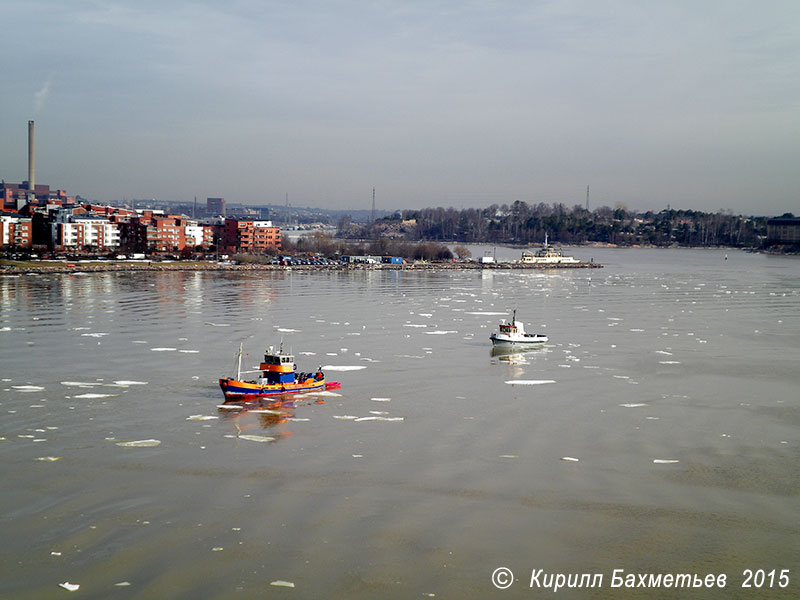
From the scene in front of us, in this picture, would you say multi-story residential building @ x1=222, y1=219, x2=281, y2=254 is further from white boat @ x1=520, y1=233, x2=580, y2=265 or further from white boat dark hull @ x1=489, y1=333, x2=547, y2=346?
white boat dark hull @ x1=489, y1=333, x2=547, y2=346

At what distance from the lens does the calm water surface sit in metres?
7.64

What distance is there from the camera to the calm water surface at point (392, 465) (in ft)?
25.1

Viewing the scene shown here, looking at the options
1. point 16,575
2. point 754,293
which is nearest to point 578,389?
point 16,575

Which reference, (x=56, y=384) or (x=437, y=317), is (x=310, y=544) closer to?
(x=56, y=384)

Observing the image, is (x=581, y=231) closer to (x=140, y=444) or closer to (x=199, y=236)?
(x=199, y=236)

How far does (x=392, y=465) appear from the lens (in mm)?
10523

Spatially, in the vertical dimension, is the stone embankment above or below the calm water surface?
above

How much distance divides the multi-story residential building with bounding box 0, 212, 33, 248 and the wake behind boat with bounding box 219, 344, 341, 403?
47.3 meters

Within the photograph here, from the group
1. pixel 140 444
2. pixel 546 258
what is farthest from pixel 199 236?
pixel 140 444

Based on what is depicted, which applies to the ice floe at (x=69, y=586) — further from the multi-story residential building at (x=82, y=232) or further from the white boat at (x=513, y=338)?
the multi-story residential building at (x=82, y=232)

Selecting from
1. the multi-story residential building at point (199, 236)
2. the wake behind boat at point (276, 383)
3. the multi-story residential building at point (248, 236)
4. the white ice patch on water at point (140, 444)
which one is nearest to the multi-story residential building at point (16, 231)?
the multi-story residential building at point (199, 236)

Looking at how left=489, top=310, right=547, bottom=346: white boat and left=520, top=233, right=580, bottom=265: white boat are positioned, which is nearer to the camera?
left=489, top=310, right=547, bottom=346: white boat

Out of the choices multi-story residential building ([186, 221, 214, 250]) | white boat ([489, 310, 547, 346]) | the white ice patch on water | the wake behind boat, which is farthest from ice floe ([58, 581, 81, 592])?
multi-story residential building ([186, 221, 214, 250])

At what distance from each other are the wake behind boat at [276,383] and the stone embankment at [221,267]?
111 feet
